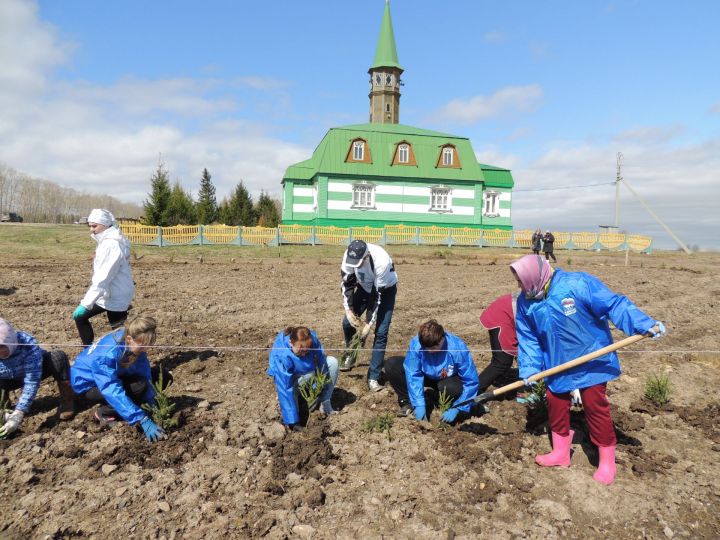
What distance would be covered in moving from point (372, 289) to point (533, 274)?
2292 mm

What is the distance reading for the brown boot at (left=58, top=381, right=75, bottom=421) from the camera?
441 centimetres

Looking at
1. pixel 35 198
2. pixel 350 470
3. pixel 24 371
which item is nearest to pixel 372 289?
pixel 350 470

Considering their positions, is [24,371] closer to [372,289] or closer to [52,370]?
[52,370]

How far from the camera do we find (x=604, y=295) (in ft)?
11.6

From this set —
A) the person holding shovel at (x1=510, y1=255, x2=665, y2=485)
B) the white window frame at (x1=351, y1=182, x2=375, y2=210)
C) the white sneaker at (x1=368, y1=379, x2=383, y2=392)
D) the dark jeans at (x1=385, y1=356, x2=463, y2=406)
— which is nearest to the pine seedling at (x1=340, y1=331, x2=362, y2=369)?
the white sneaker at (x1=368, y1=379, x2=383, y2=392)

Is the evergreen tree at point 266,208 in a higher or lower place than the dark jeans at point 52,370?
higher

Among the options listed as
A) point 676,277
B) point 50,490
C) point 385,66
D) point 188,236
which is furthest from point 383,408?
point 385,66

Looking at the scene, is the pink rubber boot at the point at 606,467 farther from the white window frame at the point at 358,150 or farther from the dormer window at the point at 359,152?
the white window frame at the point at 358,150

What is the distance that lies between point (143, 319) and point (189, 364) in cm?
179

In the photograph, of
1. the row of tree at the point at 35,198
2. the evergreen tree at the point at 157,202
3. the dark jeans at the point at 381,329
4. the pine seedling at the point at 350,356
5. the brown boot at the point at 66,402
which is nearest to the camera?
the brown boot at the point at 66,402

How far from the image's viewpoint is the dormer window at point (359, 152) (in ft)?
109

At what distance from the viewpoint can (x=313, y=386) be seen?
4398 millimetres

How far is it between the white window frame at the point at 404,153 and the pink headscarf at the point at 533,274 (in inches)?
1223

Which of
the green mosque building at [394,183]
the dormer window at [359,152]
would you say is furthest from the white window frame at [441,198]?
the dormer window at [359,152]
